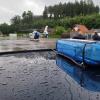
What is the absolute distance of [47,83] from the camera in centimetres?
1136

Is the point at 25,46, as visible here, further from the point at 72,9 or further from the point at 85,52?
the point at 72,9

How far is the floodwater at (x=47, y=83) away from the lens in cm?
945

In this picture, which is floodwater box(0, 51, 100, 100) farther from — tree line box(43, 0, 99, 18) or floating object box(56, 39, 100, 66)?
tree line box(43, 0, 99, 18)

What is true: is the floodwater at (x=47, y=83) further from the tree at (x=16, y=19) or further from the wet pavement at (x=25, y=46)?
the tree at (x=16, y=19)

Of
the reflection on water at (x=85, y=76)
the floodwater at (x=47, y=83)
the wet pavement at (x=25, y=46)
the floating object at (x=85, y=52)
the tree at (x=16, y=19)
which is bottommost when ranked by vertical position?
the reflection on water at (x=85, y=76)

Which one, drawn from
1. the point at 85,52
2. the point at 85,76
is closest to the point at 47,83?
the point at 85,76

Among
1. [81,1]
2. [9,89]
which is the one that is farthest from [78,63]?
[81,1]

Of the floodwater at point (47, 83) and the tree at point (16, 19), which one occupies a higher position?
the tree at point (16, 19)

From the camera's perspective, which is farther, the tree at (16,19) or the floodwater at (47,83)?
the tree at (16,19)

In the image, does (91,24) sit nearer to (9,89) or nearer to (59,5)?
(59,5)

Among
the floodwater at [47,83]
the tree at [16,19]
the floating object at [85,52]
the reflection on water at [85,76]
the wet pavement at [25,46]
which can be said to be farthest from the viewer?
the tree at [16,19]

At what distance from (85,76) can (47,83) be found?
8.07ft

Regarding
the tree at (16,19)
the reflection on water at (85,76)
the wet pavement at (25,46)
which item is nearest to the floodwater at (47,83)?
the reflection on water at (85,76)

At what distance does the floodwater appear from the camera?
372 inches
